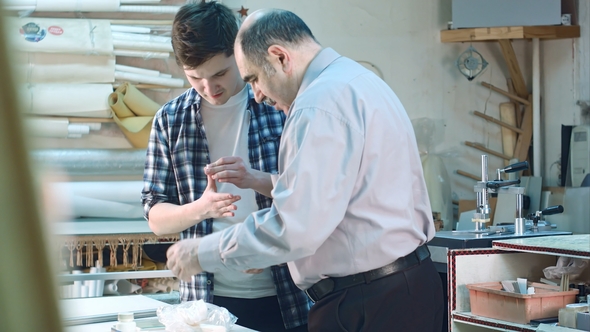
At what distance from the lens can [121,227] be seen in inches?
139

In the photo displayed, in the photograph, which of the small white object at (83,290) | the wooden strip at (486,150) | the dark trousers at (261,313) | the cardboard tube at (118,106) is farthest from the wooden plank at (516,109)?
the dark trousers at (261,313)

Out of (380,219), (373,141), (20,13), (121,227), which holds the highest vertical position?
(20,13)

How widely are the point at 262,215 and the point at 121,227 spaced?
2387 mm

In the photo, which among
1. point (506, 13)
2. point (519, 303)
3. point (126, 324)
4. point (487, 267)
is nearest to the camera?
A: point (126, 324)

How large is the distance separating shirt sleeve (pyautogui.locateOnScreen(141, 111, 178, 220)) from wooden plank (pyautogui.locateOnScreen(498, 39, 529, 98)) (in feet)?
12.2

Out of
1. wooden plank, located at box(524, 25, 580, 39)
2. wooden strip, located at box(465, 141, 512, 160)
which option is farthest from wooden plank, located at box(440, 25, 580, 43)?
wooden strip, located at box(465, 141, 512, 160)

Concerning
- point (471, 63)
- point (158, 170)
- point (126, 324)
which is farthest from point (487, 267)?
point (471, 63)

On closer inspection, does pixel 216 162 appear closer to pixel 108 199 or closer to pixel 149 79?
pixel 108 199

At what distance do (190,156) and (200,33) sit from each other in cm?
33

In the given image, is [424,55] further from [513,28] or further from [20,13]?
[20,13]

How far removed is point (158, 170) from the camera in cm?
174

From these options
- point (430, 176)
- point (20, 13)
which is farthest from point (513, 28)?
point (20, 13)

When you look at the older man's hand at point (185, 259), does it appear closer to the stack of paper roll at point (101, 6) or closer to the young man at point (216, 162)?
the young man at point (216, 162)

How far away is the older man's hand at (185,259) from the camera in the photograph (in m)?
1.36
